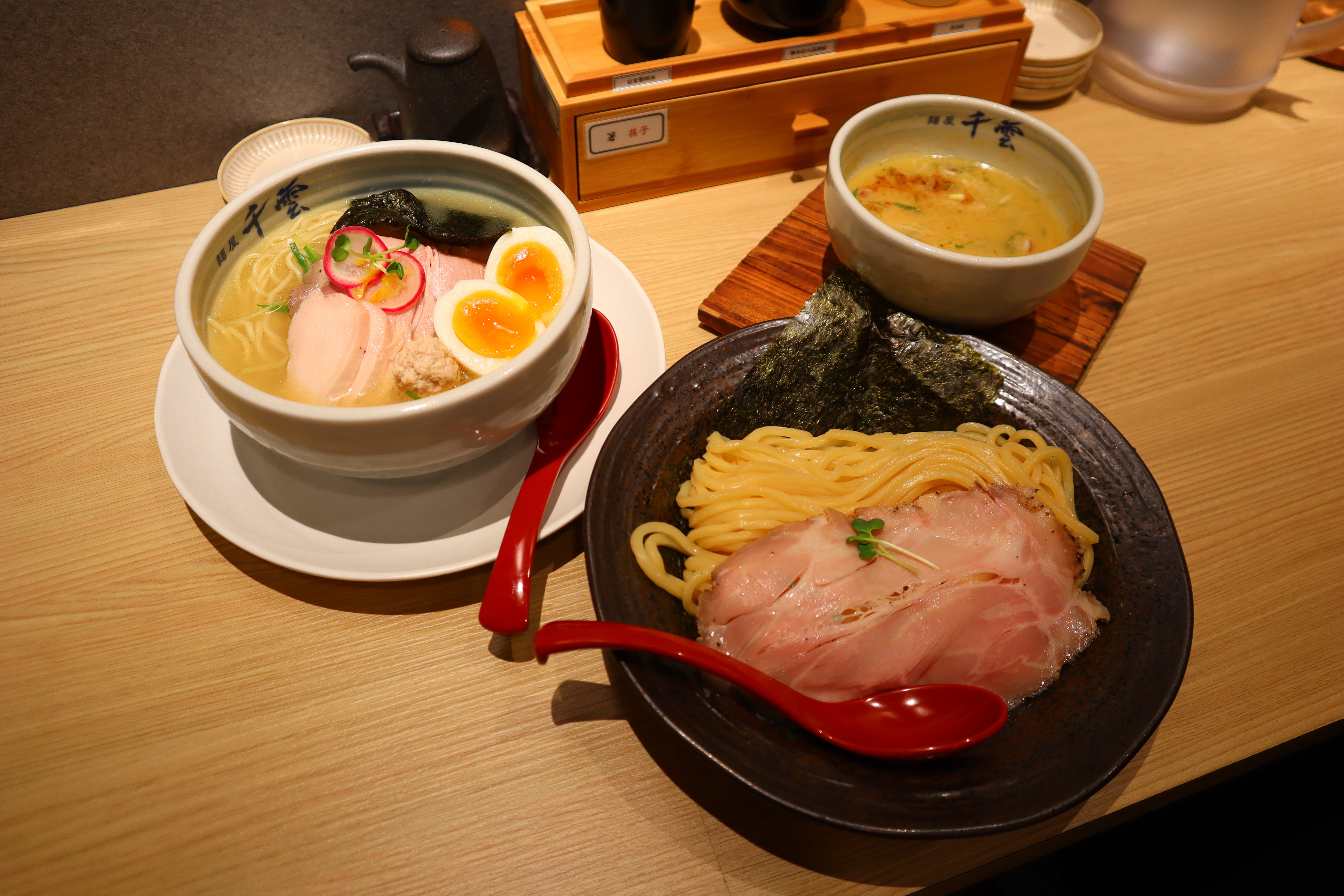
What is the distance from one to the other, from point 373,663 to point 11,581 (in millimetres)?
544

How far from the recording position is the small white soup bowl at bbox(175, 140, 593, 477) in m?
0.86

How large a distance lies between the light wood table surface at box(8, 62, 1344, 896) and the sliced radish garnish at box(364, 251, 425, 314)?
418 mm

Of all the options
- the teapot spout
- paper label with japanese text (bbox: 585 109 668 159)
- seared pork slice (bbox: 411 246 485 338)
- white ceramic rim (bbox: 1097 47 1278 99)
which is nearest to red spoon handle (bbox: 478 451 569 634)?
seared pork slice (bbox: 411 246 485 338)

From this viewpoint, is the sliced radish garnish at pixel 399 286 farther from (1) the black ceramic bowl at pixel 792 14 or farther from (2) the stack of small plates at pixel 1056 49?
(2) the stack of small plates at pixel 1056 49

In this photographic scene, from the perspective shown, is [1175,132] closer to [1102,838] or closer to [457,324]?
[1102,838]

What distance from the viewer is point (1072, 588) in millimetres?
1033

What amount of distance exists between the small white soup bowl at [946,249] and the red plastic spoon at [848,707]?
63 cm

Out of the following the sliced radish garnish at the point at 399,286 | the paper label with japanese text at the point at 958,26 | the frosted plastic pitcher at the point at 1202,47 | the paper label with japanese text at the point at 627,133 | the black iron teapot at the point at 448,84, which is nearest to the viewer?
the sliced radish garnish at the point at 399,286

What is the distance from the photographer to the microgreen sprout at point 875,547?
103cm

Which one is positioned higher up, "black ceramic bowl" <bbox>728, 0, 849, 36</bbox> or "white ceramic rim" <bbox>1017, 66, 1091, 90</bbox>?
"black ceramic bowl" <bbox>728, 0, 849, 36</bbox>

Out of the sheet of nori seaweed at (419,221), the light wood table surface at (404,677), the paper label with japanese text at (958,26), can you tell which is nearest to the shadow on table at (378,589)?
the light wood table surface at (404,677)

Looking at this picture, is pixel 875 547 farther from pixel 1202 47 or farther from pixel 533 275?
pixel 1202 47

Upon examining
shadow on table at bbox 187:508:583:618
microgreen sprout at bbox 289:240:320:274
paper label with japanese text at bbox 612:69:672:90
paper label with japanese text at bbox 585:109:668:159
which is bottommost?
shadow on table at bbox 187:508:583:618

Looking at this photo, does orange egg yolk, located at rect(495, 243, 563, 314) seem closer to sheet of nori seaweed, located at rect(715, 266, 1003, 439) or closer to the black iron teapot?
sheet of nori seaweed, located at rect(715, 266, 1003, 439)
